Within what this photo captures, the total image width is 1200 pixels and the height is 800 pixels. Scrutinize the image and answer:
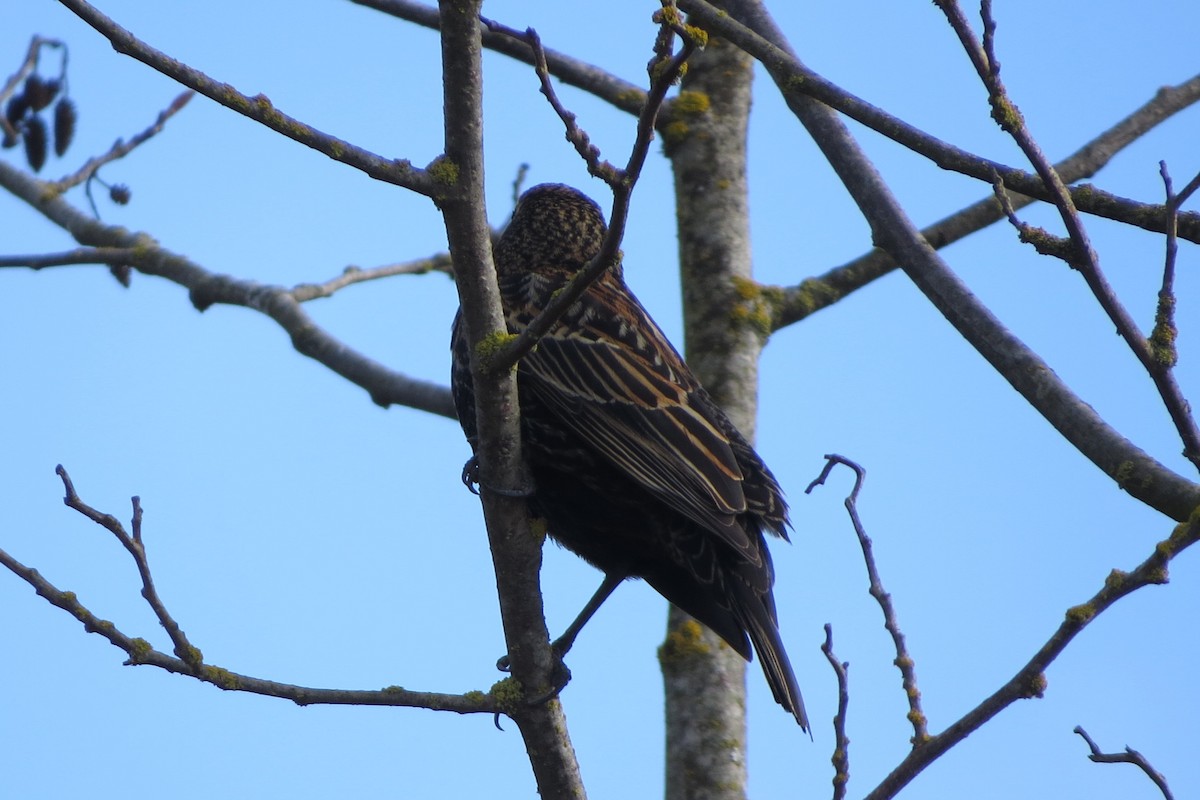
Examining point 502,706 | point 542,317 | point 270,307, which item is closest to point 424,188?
point 542,317

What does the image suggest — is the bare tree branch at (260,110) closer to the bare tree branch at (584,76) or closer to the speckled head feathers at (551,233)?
the speckled head feathers at (551,233)

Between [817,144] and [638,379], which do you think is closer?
[817,144]

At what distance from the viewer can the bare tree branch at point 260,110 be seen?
7.86 ft

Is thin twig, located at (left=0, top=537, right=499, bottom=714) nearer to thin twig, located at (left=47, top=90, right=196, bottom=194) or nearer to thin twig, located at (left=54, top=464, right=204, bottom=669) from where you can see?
thin twig, located at (left=54, top=464, right=204, bottom=669)

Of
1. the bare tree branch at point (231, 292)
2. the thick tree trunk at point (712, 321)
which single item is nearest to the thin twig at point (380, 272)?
the bare tree branch at point (231, 292)

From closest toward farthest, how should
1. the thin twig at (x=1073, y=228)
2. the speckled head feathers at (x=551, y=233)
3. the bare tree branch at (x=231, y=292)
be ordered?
the thin twig at (x=1073, y=228) < the speckled head feathers at (x=551, y=233) < the bare tree branch at (x=231, y=292)

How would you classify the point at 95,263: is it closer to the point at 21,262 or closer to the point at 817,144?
the point at 21,262

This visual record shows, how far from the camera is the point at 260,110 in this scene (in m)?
2.50

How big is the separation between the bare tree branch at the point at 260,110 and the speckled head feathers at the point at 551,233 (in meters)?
1.89

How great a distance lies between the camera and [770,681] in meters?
3.61

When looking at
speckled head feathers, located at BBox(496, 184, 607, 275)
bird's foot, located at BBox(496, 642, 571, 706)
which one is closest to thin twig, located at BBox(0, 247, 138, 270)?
speckled head feathers, located at BBox(496, 184, 607, 275)

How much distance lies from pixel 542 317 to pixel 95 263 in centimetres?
356

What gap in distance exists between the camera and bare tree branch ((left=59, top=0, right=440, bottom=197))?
7.86 feet

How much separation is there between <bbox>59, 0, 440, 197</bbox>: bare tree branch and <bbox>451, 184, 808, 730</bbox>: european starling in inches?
35.8
